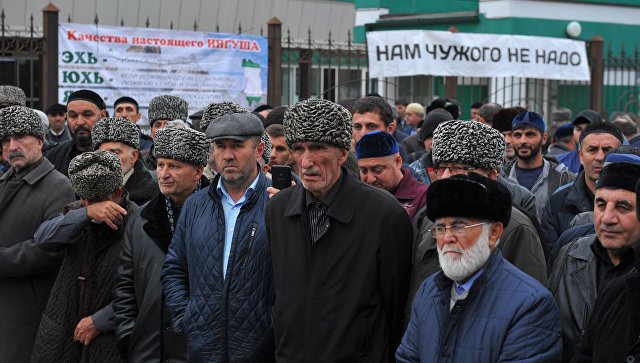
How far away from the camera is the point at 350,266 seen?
4383mm

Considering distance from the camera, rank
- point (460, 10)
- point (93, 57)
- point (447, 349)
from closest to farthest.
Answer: point (447, 349) < point (93, 57) < point (460, 10)

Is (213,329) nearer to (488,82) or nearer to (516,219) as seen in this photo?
(516,219)

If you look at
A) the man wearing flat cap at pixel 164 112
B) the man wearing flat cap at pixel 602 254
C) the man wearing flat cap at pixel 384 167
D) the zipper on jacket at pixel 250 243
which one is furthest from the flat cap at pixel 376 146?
the man wearing flat cap at pixel 164 112

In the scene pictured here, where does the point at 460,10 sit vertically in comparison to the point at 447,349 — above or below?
above

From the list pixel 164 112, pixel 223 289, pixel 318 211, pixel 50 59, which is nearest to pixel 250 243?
pixel 223 289

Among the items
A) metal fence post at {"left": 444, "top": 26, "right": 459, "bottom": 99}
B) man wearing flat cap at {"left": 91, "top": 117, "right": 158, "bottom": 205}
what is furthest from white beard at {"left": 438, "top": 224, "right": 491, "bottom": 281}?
metal fence post at {"left": 444, "top": 26, "right": 459, "bottom": 99}

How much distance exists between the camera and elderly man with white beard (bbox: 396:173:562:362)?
3643 millimetres

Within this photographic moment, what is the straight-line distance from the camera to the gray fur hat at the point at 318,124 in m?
4.55

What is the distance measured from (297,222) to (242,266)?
417 mm

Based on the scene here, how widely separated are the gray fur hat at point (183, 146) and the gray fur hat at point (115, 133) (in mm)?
945

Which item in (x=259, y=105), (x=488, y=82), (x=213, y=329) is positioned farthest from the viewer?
(x=488, y=82)

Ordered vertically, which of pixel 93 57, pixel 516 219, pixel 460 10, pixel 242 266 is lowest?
pixel 242 266

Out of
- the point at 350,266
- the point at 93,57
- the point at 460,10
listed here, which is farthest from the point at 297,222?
the point at 460,10

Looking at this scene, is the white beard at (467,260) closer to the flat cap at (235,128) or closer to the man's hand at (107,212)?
Result: the flat cap at (235,128)
